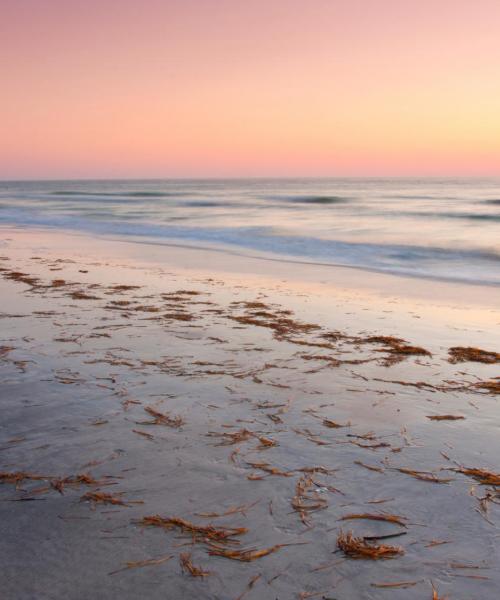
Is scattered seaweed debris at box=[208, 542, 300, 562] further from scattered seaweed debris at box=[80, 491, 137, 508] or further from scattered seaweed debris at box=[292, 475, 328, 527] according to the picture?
scattered seaweed debris at box=[80, 491, 137, 508]

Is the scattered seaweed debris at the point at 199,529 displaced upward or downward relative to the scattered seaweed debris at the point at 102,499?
downward

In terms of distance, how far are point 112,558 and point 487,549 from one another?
144 centimetres

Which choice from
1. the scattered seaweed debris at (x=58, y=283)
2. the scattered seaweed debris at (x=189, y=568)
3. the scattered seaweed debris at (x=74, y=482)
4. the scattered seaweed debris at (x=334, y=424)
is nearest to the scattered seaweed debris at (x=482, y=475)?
the scattered seaweed debris at (x=334, y=424)

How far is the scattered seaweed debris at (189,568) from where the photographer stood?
1897mm

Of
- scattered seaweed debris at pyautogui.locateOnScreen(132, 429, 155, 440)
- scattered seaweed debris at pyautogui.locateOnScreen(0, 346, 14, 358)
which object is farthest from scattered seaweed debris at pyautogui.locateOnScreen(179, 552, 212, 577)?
scattered seaweed debris at pyautogui.locateOnScreen(0, 346, 14, 358)

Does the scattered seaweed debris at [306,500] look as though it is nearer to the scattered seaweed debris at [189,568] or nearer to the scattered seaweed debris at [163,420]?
the scattered seaweed debris at [189,568]

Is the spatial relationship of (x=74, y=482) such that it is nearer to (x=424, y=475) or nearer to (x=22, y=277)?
(x=424, y=475)

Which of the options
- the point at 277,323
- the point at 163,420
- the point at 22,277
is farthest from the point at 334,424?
the point at 22,277

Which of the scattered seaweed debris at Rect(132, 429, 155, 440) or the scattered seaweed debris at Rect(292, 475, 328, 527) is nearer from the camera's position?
the scattered seaweed debris at Rect(292, 475, 328, 527)

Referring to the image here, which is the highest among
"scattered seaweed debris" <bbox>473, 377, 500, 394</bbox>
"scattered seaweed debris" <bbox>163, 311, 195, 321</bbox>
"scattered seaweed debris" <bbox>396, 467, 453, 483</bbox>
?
"scattered seaweed debris" <bbox>163, 311, 195, 321</bbox>

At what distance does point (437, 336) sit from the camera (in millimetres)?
5109

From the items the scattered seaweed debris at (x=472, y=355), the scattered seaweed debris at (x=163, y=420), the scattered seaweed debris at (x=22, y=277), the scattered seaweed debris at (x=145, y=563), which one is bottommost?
the scattered seaweed debris at (x=145, y=563)

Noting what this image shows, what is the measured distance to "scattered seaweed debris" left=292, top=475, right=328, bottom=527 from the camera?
225 cm

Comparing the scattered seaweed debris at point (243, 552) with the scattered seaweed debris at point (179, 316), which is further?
the scattered seaweed debris at point (179, 316)
